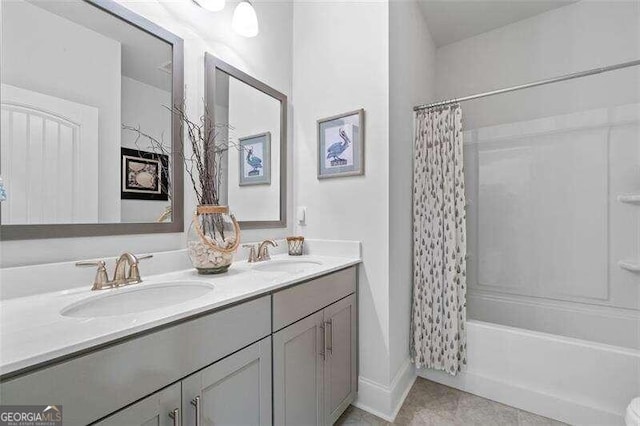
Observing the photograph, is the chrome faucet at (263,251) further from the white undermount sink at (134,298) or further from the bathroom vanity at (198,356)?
the white undermount sink at (134,298)

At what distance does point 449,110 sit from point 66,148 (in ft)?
6.52

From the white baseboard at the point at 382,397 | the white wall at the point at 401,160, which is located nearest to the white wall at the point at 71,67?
the white wall at the point at 401,160

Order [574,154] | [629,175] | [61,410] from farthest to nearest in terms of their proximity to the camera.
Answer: [574,154]
[629,175]
[61,410]

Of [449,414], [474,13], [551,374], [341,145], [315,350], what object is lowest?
[449,414]

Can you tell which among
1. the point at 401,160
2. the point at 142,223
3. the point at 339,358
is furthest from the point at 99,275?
the point at 401,160

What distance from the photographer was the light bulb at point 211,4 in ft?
4.43

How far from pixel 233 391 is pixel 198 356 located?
0.20 metres

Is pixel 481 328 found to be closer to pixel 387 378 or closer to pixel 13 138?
pixel 387 378

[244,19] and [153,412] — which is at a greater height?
[244,19]

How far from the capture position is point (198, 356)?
0.78m

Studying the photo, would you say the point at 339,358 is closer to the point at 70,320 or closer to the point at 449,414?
the point at 449,414

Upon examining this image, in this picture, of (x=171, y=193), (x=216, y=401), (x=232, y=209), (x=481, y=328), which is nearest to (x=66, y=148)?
(x=171, y=193)

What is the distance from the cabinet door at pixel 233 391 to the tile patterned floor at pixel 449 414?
0.81 m

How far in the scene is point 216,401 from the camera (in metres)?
0.83
